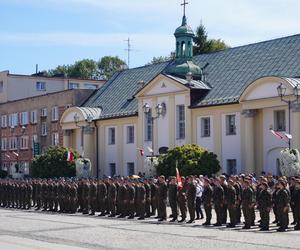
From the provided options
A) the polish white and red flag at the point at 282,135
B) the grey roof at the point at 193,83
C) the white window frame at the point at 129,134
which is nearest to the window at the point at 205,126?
the grey roof at the point at 193,83

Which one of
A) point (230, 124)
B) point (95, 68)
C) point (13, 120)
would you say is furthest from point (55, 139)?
point (95, 68)

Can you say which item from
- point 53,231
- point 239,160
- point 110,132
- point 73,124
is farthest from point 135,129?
point 53,231

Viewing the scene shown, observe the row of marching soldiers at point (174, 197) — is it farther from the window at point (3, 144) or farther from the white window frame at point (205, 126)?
the window at point (3, 144)

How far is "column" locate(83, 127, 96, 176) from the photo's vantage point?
53250 mm

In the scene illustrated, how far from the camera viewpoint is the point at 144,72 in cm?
5500

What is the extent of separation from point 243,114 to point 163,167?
523 centimetres

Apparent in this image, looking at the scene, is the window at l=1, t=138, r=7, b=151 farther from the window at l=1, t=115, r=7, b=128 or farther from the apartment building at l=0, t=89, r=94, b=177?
the window at l=1, t=115, r=7, b=128

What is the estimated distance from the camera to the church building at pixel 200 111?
37969mm

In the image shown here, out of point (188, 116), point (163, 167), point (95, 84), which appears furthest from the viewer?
point (95, 84)

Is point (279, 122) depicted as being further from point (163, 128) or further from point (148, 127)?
point (148, 127)

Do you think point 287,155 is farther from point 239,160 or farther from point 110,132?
point 110,132

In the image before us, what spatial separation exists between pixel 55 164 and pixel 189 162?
15.5 meters

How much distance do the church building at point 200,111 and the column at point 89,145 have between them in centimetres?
7

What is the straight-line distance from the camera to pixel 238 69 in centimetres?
4431
